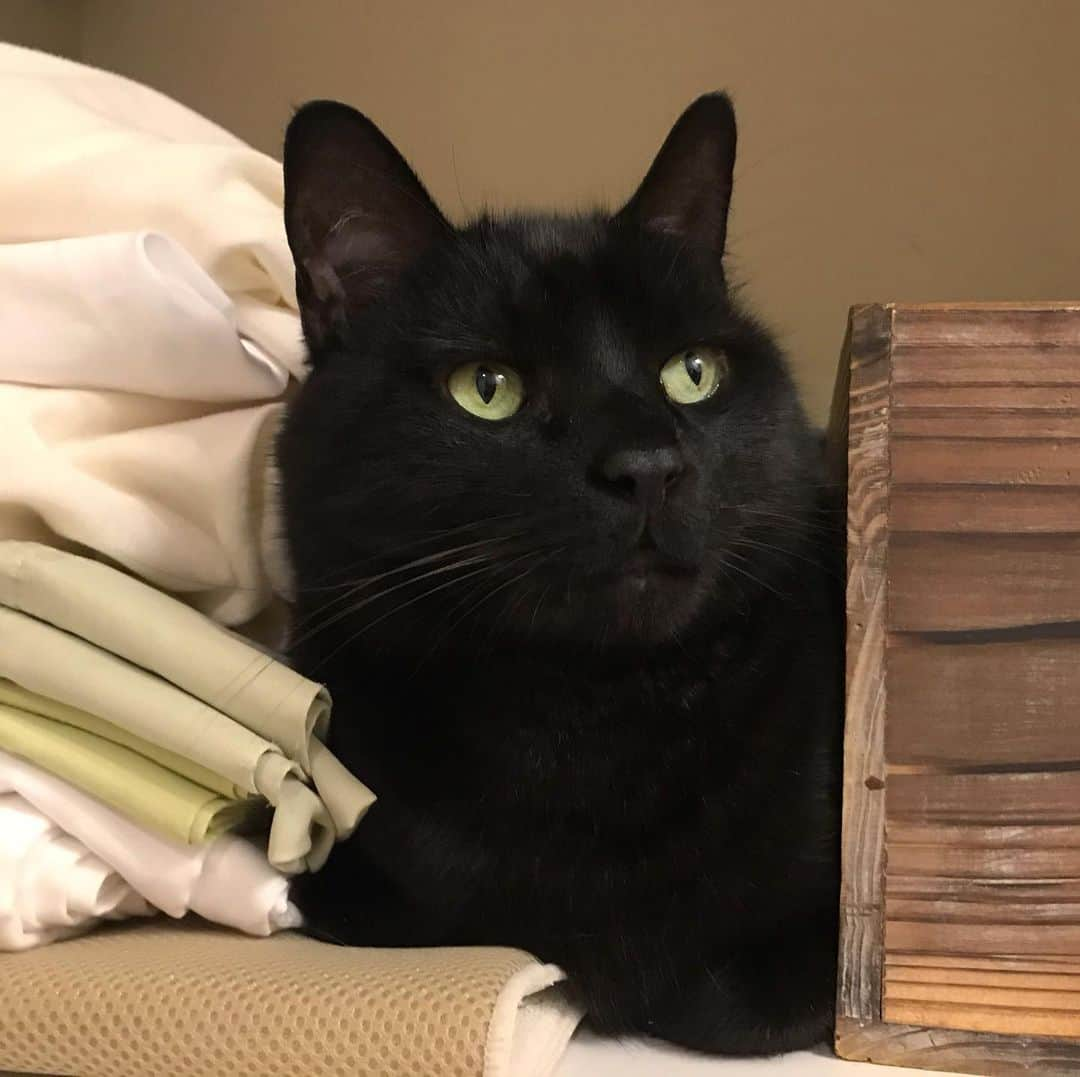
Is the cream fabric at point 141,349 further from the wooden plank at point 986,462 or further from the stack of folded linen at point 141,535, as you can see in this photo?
the wooden plank at point 986,462

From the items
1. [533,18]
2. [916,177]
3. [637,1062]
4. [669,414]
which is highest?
[533,18]

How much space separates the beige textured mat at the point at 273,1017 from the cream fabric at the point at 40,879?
0.03 meters

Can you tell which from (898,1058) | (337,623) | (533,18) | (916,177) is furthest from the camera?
(533,18)

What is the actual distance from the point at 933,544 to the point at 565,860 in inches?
11.0

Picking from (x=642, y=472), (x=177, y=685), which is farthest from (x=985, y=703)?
(x=177, y=685)

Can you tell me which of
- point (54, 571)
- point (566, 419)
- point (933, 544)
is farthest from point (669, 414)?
point (54, 571)

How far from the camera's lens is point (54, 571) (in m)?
0.68

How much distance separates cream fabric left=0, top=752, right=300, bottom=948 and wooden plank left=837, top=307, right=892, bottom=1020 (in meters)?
0.34

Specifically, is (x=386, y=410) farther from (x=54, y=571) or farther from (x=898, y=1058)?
(x=898, y=1058)

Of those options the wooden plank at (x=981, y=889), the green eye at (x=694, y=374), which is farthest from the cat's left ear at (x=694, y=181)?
the wooden plank at (x=981, y=889)

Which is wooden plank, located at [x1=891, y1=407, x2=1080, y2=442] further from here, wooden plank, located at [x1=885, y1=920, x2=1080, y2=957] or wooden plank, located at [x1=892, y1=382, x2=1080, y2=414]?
wooden plank, located at [x1=885, y1=920, x2=1080, y2=957]

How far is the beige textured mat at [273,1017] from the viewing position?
0.55 meters

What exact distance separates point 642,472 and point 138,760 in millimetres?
344

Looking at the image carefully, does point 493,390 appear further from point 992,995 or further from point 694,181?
point 992,995
